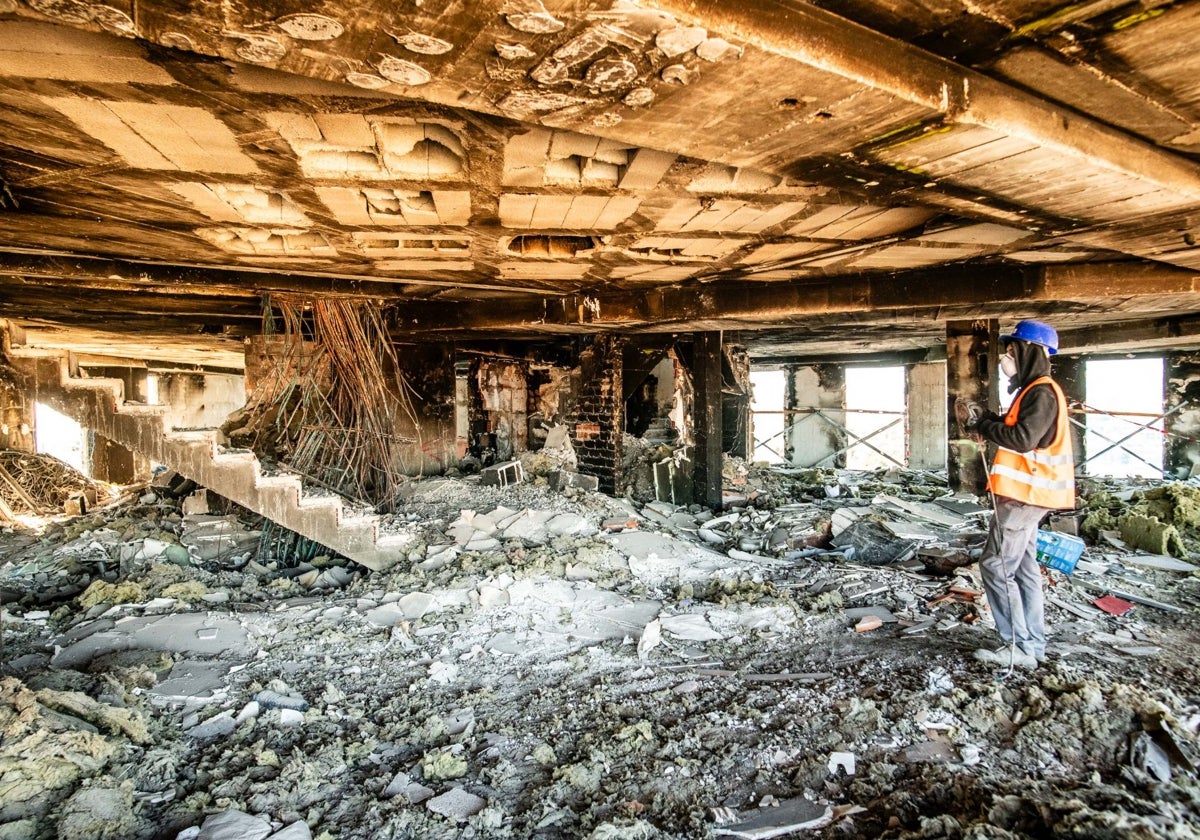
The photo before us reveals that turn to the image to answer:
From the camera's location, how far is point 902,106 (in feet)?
5.17

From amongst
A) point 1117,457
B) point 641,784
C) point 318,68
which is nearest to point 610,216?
point 318,68

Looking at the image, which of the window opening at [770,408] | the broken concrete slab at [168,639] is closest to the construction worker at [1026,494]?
the broken concrete slab at [168,639]

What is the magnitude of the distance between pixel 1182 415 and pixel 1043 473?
11160 millimetres

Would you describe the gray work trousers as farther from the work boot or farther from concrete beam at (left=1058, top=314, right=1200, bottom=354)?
concrete beam at (left=1058, top=314, right=1200, bottom=354)

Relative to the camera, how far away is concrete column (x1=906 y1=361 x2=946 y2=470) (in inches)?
503

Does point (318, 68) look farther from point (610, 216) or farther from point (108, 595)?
point (108, 595)

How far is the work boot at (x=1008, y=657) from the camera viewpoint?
3.13 metres

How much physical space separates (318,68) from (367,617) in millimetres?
3750

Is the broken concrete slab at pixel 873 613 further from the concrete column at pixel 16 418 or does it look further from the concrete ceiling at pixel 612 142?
the concrete column at pixel 16 418

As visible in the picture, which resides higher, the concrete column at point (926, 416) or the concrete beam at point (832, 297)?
the concrete beam at point (832, 297)

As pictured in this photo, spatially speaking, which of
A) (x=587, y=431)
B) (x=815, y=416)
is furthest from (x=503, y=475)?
(x=815, y=416)

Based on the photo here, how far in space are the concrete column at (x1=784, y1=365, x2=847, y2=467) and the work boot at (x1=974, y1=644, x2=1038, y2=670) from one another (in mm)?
10983

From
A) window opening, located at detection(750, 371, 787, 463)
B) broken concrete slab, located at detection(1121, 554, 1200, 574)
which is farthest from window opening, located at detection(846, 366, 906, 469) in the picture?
broken concrete slab, located at detection(1121, 554, 1200, 574)

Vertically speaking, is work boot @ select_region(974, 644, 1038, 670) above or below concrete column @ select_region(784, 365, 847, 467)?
below
